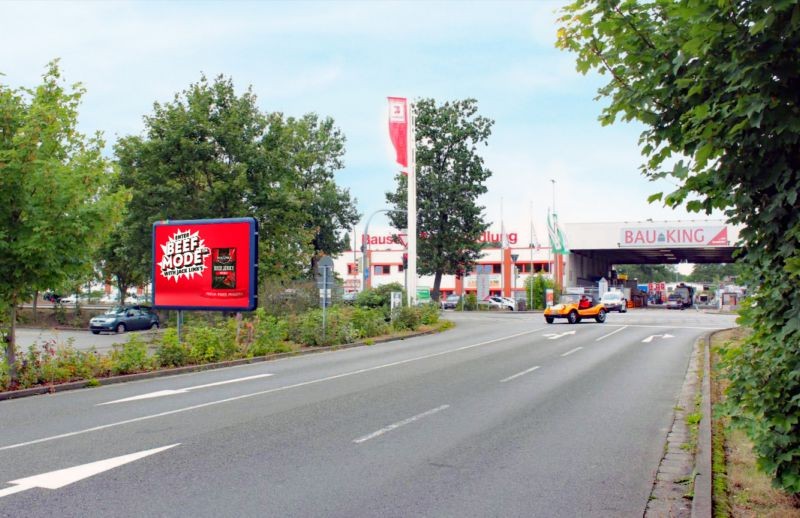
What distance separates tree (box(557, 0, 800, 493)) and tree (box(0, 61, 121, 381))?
11096 millimetres

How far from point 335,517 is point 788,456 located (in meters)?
3.39

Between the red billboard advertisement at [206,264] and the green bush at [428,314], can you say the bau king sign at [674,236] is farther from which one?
the red billboard advertisement at [206,264]

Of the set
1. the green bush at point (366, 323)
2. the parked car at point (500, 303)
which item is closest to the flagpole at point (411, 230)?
the green bush at point (366, 323)

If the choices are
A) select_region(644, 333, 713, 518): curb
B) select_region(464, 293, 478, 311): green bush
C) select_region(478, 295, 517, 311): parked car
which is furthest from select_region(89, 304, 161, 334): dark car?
select_region(644, 333, 713, 518): curb

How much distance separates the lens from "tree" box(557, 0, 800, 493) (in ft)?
15.3

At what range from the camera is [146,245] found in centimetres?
3117

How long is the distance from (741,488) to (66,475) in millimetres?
6314

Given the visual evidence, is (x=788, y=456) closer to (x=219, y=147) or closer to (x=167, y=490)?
(x=167, y=490)

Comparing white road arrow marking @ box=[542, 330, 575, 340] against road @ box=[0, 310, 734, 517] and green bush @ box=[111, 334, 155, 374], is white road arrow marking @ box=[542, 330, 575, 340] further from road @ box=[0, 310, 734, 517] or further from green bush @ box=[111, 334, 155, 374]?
green bush @ box=[111, 334, 155, 374]

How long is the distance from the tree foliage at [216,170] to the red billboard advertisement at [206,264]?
995 centimetres

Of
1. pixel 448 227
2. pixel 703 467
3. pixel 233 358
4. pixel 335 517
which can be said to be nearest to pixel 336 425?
pixel 335 517

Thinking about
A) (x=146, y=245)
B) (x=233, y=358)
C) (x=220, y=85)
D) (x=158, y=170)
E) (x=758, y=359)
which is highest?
(x=220, y=85)

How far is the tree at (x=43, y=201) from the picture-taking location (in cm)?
1301

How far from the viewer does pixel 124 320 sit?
37.8m
